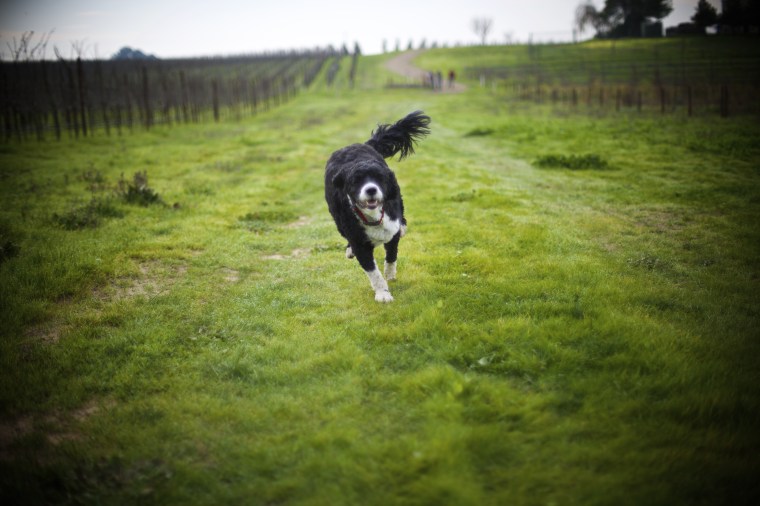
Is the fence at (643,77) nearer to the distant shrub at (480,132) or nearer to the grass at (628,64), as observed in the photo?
the grass at (628,64)

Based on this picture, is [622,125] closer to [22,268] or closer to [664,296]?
[664,296]

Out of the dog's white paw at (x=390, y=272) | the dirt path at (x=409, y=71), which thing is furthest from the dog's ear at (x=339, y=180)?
the dirt path at (x=409, y=71)

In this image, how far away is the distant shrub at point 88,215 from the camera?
8.67m

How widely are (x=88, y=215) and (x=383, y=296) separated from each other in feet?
24.1

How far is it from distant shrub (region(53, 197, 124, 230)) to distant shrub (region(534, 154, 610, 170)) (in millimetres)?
11455

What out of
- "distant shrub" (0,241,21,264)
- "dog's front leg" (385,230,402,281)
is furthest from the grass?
"distant shrub" (0,241,21,264)

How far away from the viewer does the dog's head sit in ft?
16.1

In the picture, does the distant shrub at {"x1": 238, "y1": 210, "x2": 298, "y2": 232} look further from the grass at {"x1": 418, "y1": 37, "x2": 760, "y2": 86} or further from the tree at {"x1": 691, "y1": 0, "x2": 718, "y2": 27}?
the tree at {"x1": 691, "y1": 0, "x2": 718, "y2": 27}

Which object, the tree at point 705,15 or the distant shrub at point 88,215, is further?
the tree at point 705,15

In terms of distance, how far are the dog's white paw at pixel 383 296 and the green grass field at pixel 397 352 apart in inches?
5.9

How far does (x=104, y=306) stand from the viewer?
569 centimetres

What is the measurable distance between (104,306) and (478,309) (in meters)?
4.89

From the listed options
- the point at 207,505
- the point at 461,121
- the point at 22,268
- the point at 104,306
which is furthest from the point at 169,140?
the point at 207,505

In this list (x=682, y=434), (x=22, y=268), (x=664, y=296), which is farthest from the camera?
(x=22, y=268)
